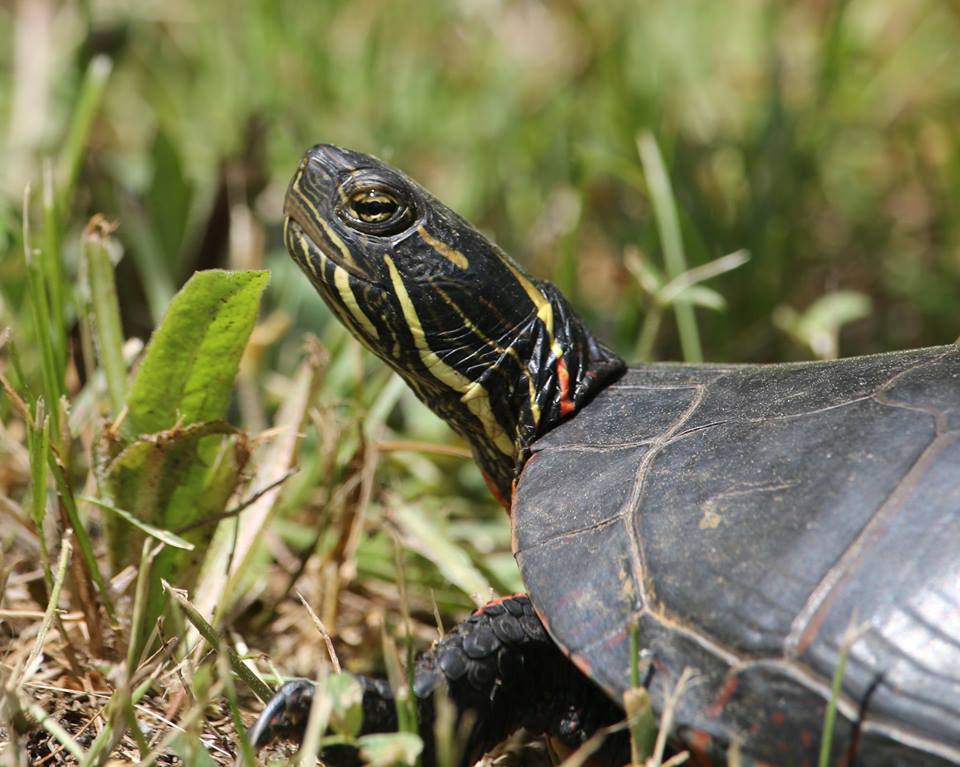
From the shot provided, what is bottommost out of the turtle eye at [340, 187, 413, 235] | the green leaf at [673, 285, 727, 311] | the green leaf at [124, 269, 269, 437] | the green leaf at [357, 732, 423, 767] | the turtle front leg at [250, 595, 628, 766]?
the turtle front leg at [250, 595, 628, 766]

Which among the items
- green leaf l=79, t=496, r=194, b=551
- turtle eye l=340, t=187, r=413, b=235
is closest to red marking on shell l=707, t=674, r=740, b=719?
green leaf l=79, t=496, r=194, b=551

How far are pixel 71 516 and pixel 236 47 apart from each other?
344 cm

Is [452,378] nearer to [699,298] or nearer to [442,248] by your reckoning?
[442,248]

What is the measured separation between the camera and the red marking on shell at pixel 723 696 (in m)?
1.70

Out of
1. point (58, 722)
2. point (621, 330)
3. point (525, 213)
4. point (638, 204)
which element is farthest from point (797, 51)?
point (58, 722)

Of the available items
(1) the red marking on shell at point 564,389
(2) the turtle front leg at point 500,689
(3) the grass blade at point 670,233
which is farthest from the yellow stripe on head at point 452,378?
(3) the grass blade at point 670,233

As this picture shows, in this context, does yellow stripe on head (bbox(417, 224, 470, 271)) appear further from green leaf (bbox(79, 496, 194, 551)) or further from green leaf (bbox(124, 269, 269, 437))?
green leaf (bbox(79, 496, 194, 551))

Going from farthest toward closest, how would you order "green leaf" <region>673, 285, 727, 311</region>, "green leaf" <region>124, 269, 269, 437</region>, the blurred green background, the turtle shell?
the blurred green background
"green leaf" <region>673, 285, 727, 311</region>
"green leaf" <region>124, 269, 269, 437</region>
the turtle shell

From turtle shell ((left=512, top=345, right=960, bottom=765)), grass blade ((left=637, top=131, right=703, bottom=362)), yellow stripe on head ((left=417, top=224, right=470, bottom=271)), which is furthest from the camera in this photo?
grass blade ((left=637, top=131, right=703, bottom=362))

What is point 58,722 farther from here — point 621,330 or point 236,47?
point 236,47

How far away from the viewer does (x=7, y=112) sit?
464 cm

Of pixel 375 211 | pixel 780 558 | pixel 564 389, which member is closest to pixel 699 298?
pixel 564 389

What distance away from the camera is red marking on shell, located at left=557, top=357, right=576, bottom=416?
7.80 ft

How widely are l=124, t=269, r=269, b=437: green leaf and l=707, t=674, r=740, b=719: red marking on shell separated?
1199 mm
